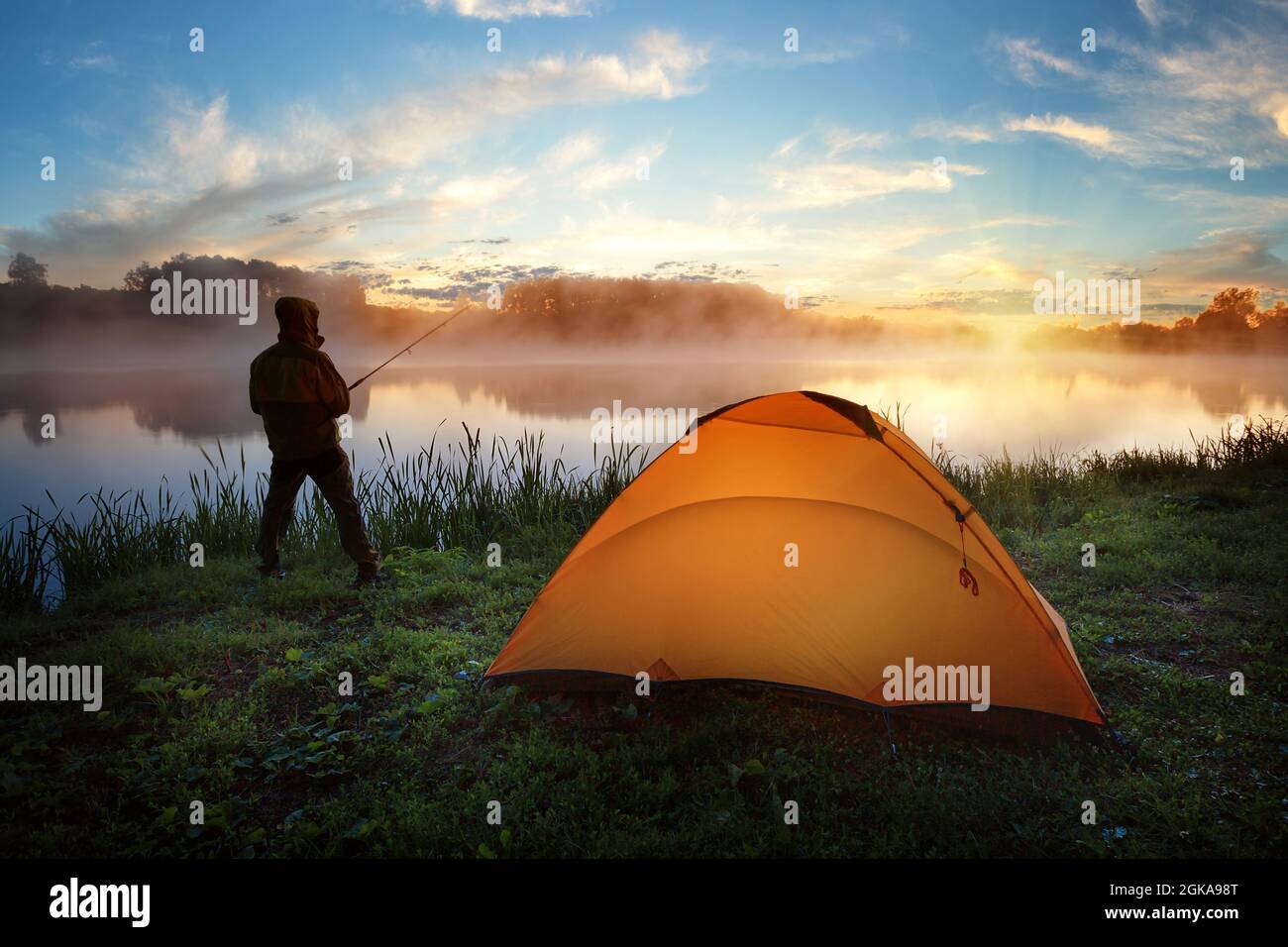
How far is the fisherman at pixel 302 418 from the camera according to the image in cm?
684

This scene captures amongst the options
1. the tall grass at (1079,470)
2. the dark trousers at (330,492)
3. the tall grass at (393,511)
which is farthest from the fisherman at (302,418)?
the tall grass at (1079,470)

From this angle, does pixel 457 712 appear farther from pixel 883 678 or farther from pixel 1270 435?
pixel 1270 435

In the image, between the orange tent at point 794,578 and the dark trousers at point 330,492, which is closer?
the orange tent at point 794,578

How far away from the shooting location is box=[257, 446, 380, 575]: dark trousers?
7121 millimetres

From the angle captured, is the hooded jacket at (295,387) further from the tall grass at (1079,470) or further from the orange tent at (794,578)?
the tall grass at (1079,470)

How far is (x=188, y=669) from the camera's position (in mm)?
5473

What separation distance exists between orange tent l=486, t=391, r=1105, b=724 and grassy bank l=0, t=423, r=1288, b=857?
31 centimetres

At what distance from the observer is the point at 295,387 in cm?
681

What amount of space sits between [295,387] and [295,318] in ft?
2.17

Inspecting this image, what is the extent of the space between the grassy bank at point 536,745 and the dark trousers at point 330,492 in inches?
17.6

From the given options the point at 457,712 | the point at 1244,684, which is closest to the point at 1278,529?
the point at 1244,684

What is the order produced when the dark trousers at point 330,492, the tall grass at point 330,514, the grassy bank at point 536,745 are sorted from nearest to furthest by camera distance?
the grassy bank at point 536,745
the dark trousers at point 330,492
the tall grass at point 330,514

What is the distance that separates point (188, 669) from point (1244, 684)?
748cm

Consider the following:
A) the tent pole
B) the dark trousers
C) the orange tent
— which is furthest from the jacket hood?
the tent pole
